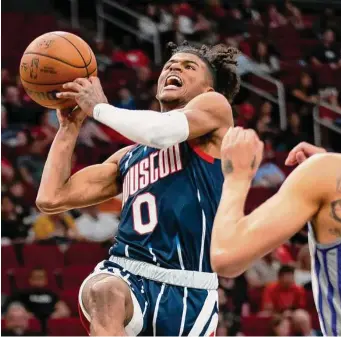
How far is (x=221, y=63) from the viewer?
4531mm

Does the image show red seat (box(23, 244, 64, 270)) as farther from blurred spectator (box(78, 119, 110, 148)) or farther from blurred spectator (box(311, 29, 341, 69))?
blurred spectator (box(311, 29, 341, 69))

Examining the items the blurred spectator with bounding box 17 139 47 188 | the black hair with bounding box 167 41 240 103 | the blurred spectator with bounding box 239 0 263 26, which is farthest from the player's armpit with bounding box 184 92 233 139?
the blurred spectator with bounding box 239 0 263 26

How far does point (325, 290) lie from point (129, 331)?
58.0 inches

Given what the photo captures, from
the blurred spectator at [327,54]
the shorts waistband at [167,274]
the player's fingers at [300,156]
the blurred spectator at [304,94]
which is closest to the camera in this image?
the player's fingers at [300,156]

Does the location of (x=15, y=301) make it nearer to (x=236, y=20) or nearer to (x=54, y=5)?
(x=54, y=5)

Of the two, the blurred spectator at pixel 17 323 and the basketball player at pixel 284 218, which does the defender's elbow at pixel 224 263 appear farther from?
the blurred spectator at pixel 17 323

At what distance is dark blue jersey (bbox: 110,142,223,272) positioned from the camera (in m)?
4.03

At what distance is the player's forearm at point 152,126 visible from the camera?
390cm

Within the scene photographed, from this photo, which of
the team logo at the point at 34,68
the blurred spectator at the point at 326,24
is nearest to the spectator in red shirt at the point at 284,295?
the team logo at the point at 34,68

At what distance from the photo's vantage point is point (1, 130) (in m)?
9.83

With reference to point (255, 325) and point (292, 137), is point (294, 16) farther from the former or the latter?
point (255, 325)

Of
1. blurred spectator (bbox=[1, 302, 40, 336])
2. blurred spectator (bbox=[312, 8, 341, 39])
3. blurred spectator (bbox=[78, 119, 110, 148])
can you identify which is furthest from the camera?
blurred spectator (bbox=[312, 8, 341, 39])

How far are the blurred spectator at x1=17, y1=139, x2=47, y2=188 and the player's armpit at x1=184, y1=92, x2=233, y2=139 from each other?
5.27m

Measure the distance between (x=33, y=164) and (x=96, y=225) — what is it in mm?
1011
